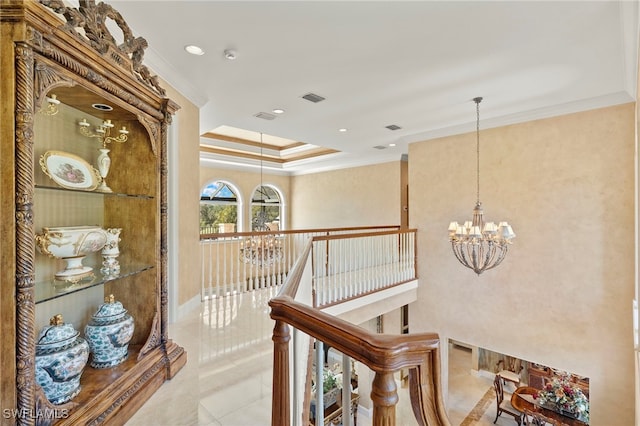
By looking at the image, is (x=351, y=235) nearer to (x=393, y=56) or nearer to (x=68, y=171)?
(x=393, y=56)

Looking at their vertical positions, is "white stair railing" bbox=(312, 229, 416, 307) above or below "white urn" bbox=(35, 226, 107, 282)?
below

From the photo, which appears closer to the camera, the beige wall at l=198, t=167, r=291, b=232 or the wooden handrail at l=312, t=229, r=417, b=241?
the wooden handrail at l=312, t=229, r=417, b=241

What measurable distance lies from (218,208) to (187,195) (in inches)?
179

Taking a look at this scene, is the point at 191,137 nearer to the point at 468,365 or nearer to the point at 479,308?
the point at 479,308

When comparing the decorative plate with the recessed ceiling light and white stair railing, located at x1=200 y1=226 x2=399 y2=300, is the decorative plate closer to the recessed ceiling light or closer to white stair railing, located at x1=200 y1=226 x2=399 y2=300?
the recessed ceiling light

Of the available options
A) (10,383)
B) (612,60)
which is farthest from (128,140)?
(612,60)

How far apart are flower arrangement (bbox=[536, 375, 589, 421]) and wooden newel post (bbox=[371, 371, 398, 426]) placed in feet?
22.4

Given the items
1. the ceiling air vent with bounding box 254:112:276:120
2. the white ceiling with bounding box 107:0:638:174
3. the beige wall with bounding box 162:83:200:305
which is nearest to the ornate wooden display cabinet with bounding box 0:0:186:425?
the white ceiling with bounding box 107:0:638:174

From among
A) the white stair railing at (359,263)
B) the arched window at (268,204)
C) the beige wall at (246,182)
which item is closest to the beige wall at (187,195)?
the white stair railing at (359,263)

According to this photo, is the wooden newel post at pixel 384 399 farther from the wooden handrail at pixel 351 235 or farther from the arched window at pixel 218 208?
the arched window at pixel 218 208

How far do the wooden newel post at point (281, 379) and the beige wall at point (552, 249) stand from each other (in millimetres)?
4640

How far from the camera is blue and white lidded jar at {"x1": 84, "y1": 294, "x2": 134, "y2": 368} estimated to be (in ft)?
5.12

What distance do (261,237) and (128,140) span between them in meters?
3.30

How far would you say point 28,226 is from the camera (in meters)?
1.05
